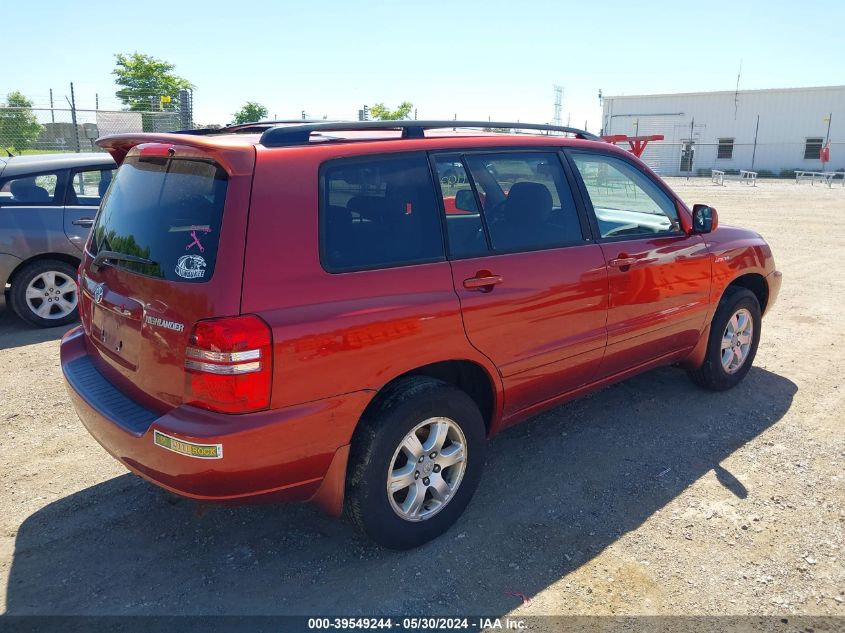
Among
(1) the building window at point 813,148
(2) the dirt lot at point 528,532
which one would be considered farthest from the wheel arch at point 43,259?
(1) the building window at point 813,148

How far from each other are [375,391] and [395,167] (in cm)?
101

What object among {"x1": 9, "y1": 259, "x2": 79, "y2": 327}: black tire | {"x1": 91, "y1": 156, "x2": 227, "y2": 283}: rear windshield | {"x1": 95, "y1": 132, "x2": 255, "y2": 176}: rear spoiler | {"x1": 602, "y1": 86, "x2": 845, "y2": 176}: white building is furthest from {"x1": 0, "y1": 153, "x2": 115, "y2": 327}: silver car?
{"x1": 602, "y1": 86, "x2": 845, "y2": 176}: white building

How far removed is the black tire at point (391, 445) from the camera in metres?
2.79

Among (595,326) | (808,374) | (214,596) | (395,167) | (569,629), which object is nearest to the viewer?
(569,629)

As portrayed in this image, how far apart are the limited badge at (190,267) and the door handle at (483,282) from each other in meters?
1.16

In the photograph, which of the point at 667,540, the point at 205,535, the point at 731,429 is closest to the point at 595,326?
the point at 667,540

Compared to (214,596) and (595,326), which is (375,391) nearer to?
(214,596)

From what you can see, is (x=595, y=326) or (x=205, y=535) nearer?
(x=205, y=535)

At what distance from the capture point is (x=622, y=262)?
3.78m

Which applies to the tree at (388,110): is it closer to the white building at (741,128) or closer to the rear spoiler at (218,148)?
the white building at (741,128)

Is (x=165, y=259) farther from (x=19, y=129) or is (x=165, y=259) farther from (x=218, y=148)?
(x=19, y=129)

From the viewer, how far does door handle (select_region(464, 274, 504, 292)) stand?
3.03 m

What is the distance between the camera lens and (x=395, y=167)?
2.98 m

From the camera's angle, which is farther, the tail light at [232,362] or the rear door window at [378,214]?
the rear door window at [378,214]
